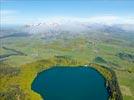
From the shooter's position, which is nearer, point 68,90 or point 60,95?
point 60,95

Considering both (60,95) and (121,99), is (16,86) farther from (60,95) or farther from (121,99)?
(121,99)

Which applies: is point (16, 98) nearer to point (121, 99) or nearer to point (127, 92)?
point (121, 99)

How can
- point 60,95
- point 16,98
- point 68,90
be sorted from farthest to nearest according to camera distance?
point 68,90 < point 60,95 < point 16,98

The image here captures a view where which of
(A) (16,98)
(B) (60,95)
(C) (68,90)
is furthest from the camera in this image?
(C) (68,90)

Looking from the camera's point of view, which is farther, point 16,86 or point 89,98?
point 16,86

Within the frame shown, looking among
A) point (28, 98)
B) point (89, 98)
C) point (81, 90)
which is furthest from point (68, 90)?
point (28, 98)

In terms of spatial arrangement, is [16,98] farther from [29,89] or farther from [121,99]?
[121,99]

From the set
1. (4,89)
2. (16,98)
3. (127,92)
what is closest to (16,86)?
(4,89)
